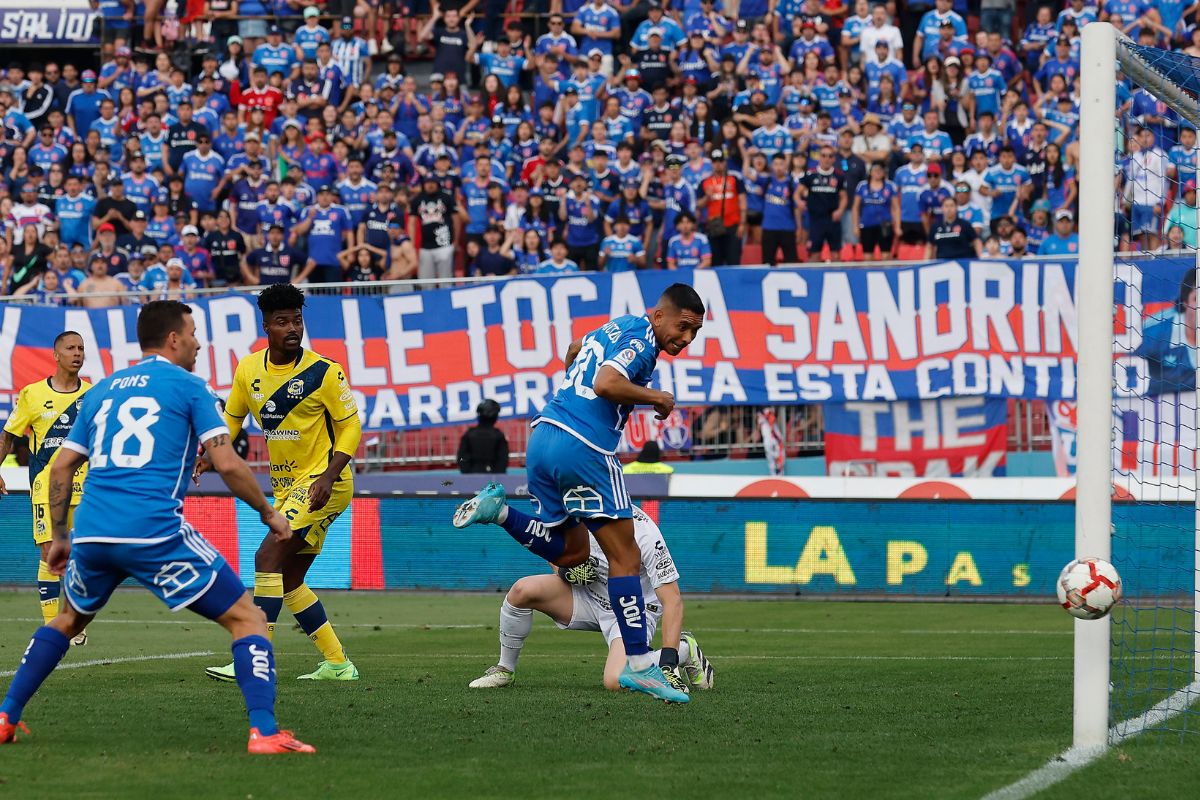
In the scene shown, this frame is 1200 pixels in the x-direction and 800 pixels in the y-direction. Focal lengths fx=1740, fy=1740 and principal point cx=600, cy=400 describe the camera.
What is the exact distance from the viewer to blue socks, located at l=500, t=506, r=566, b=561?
9.98 m

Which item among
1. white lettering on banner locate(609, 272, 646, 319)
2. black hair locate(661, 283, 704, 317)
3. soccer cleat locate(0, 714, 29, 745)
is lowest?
soccer cleat locate(0, 714, 29, 745)

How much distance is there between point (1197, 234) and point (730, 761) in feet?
14.9

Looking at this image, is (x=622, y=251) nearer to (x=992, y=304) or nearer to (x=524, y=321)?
(x=524, y=321)

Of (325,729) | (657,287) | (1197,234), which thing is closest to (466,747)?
(325,729)

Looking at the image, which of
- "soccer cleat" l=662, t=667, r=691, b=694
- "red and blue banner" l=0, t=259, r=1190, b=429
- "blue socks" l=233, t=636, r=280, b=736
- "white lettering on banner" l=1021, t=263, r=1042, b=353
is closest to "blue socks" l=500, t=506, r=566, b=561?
"soccer cleat" l=662, t=667, r=691, b=694

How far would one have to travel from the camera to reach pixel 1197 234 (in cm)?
999

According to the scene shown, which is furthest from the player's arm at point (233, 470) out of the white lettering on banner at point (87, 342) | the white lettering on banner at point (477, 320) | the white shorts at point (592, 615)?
the white lettering on banner at point (87, 342)

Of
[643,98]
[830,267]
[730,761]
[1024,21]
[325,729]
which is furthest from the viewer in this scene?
[1024,21]

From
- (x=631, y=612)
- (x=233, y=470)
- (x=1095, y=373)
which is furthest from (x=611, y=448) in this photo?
(x=1095, y=373)

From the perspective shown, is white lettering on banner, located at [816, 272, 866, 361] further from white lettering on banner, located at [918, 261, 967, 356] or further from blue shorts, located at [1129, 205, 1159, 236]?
blue shorts, located at [1129, 205, 1159, 236]

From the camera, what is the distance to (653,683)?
943 centimetres

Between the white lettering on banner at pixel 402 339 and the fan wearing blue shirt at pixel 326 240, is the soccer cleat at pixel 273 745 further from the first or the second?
the fan wearing blue shirt at pixel 326 240

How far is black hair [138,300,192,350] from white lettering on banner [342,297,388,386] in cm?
1402

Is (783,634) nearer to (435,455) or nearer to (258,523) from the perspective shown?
(258,523)
